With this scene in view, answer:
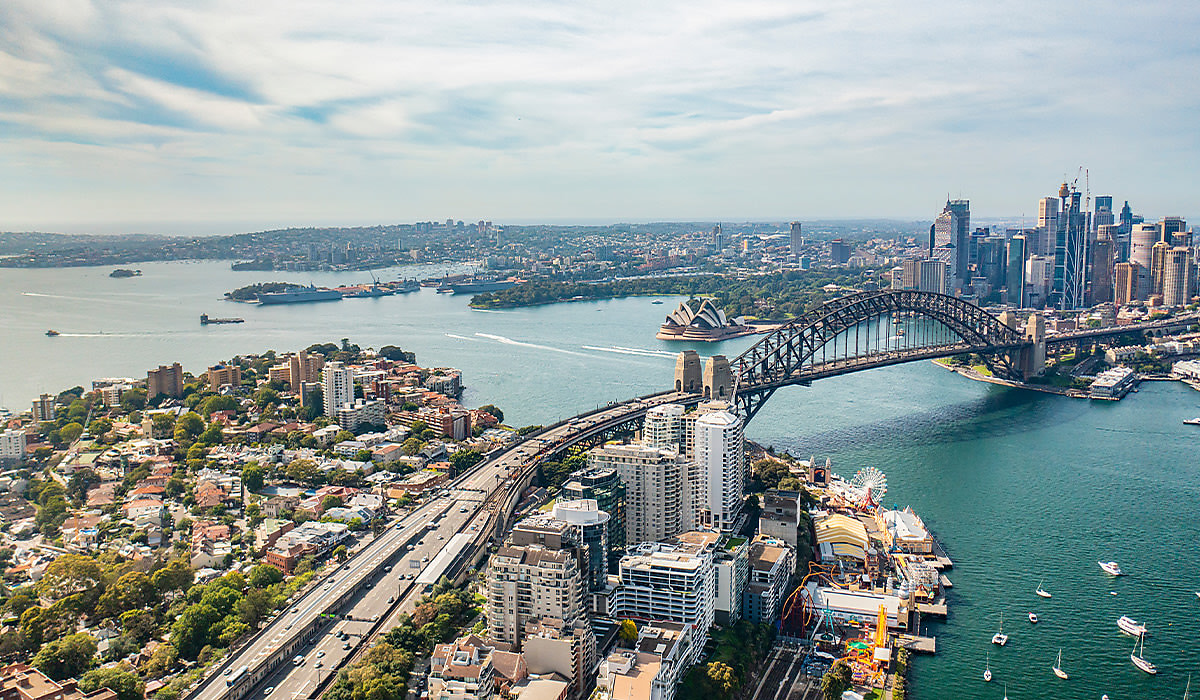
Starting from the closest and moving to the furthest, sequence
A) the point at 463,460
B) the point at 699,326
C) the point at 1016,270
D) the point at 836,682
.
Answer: the point at 836,682, the point at 463,460, the point at 699,326, the point at 1016,270

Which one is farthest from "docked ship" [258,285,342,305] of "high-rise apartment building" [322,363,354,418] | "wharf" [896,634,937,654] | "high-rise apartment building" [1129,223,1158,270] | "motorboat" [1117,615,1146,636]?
"motorboat" [1117,615,1146,636]

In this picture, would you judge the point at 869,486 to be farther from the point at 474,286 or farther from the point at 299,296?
the point at 474,286

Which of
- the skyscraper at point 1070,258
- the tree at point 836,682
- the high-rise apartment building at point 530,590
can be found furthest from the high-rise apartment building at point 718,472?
the skyscraper at point 1070,258

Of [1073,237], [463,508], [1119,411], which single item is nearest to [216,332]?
[463,508]

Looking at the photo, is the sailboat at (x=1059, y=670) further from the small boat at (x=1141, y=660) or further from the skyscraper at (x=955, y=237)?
the skyscraper at (x=955, y=237)

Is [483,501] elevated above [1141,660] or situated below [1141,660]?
above

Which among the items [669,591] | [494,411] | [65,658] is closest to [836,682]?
[669,591]
